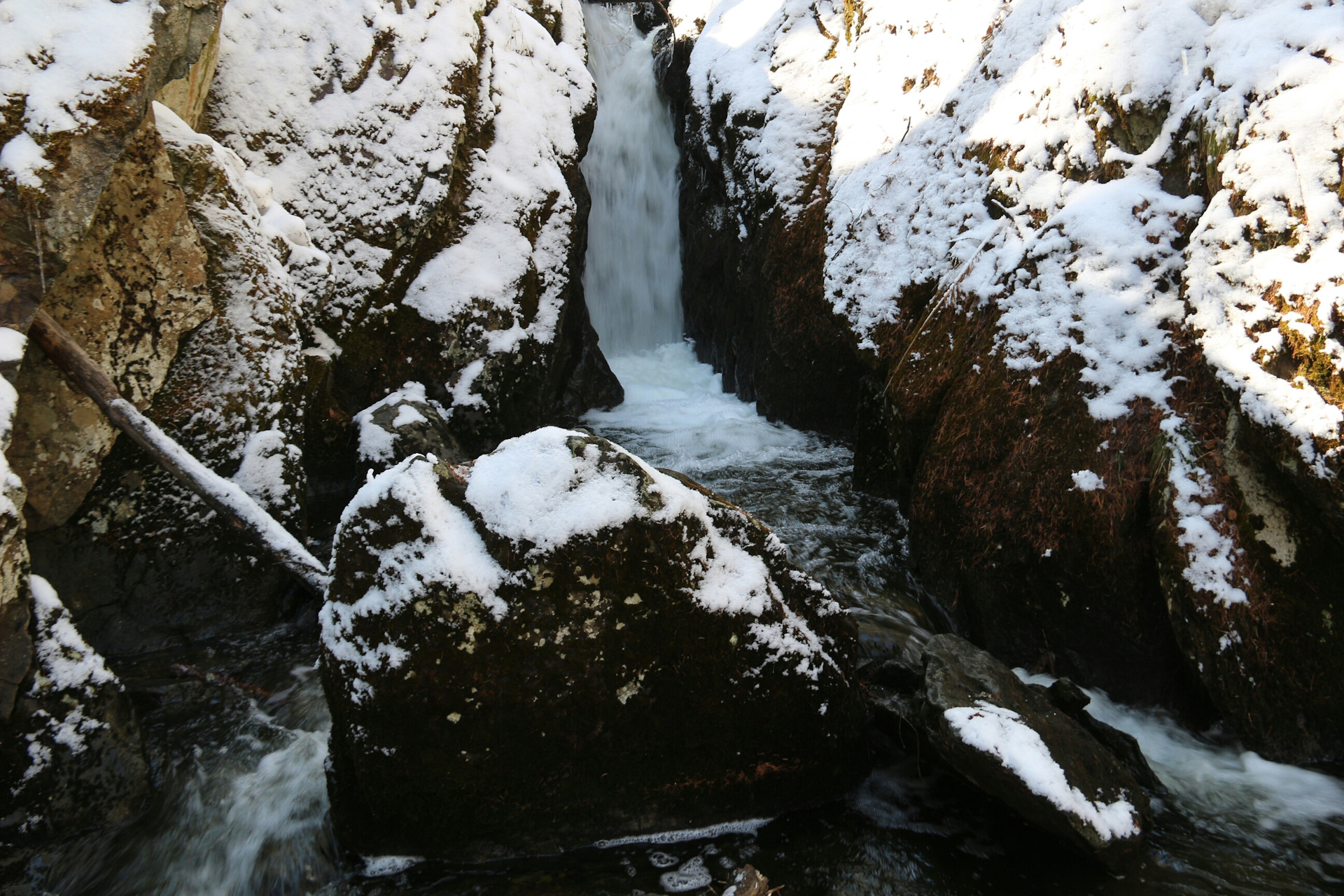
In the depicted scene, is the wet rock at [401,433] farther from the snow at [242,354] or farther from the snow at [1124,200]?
the snow at [1124,200]

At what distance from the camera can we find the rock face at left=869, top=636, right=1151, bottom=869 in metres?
2.84

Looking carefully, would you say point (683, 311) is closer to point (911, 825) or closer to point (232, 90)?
point (232, 90)

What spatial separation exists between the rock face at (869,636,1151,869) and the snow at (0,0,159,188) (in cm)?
474

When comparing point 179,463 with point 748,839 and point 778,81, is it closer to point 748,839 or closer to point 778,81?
point 748,839

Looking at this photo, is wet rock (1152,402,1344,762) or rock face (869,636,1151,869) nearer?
rock face (869,636,1151,869)

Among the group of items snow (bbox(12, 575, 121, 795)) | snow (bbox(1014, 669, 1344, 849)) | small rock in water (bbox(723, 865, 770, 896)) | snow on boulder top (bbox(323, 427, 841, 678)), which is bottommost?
snow (bbox(1014, 669, 1344, 849))

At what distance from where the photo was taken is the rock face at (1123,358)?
349 centimetres

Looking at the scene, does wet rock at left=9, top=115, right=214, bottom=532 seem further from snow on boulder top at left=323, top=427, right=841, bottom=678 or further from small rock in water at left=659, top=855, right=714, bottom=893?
small rock in water at left=659, top=855, right=714, bottom=893

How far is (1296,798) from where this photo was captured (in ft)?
10.9

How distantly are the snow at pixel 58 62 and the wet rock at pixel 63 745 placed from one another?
80.3 inches

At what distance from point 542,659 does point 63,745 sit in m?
2.08

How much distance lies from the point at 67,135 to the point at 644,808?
13.4ft

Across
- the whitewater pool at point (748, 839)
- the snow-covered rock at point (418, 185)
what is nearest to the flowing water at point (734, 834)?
the whitewater pool at point (748, 839)

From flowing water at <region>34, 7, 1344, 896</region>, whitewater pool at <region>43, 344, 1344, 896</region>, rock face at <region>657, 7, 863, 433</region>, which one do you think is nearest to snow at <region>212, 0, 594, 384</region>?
rock face at <region>657, 7, 863, 433</region>
